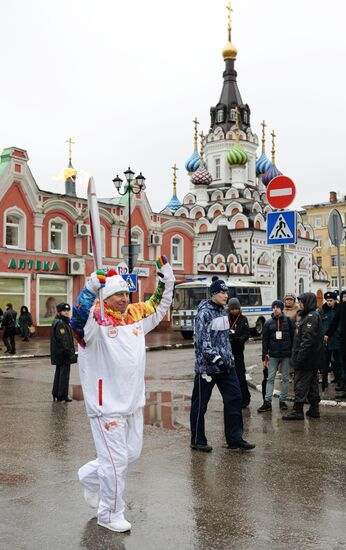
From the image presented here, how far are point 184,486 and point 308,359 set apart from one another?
4.12 metres

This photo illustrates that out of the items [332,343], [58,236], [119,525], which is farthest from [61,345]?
[58,236]

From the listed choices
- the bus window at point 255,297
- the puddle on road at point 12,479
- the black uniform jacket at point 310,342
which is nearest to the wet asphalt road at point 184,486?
the puddle on road at point 12,479

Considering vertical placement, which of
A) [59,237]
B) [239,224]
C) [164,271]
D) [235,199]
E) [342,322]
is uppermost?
[235,199]

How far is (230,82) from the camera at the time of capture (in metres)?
63.1

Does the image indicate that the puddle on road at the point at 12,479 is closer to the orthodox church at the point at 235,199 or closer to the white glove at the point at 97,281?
the white glove at the point at 97,281

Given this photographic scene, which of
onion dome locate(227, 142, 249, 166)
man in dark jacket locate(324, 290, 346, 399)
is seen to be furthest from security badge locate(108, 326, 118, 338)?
onion dome locate(227, 142, 249, 166)

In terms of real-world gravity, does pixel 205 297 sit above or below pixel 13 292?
below

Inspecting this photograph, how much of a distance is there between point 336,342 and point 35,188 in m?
21.6

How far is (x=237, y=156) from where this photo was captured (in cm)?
5953

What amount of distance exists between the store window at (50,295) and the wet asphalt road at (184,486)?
2139cm

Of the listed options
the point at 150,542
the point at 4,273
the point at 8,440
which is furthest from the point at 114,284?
the point at 4,273

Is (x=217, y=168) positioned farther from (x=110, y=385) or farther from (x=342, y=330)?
(x=110, y=385)

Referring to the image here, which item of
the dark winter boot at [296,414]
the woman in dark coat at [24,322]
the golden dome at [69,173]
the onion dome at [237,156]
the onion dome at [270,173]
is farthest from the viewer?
the onion dome at [270,173]

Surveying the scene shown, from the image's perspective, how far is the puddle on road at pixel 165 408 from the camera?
363 inches
